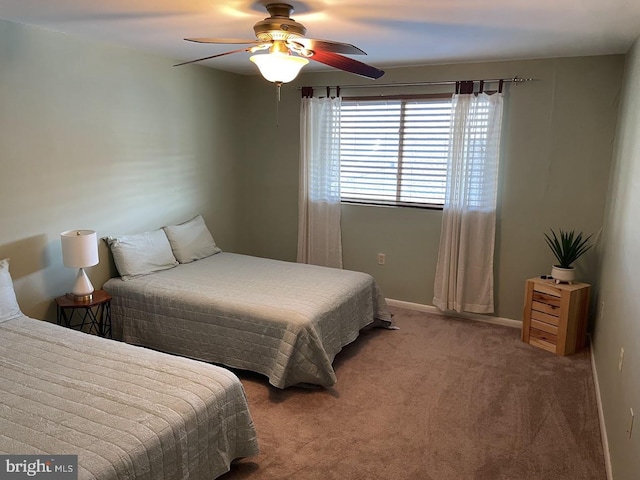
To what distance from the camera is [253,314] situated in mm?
3197

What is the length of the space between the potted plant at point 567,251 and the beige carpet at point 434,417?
2.02 ft

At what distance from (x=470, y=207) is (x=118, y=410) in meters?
3.32

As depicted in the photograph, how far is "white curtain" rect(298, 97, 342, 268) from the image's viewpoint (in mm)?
4812

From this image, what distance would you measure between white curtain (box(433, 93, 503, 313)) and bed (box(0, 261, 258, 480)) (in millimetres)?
2672

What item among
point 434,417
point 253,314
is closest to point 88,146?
point 253,314

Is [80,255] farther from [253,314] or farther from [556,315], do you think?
[556,315]

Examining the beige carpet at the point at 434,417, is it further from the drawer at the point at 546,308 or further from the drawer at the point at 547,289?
the drawer at the point at 547,289

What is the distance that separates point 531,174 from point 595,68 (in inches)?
36.2

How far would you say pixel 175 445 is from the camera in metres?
1.96

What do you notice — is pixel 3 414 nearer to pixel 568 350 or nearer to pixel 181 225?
pixel 181 225

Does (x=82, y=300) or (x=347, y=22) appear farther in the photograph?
(x=82, y=300)

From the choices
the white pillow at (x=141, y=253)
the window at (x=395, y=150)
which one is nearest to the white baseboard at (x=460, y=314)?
the window at (x=395, y=150)

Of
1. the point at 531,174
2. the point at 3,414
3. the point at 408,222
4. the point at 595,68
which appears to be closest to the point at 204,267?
the point at 408,222

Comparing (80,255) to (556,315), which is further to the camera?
(556,315)
